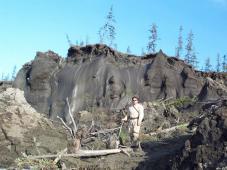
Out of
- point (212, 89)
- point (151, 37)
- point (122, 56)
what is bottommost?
point (212, 89)

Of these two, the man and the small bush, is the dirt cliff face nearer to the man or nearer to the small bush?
the man

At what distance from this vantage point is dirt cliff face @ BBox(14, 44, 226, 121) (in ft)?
102

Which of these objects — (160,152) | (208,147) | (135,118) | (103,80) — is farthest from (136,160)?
(103,80)

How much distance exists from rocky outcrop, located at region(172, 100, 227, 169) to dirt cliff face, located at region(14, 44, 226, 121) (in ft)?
60.6

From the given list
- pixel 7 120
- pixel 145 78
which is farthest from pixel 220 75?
pixel 7 120

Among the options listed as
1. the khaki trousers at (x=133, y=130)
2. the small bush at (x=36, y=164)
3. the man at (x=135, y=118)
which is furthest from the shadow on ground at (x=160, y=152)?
the small bush at (x=36, y=164)

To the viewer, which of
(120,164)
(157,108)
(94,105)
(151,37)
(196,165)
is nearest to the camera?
(196,165)

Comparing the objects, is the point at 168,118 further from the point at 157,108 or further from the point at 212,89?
the point at 212,89

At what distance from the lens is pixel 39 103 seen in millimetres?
33344

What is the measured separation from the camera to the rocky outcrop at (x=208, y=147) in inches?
408

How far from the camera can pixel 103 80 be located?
3216 centimetres

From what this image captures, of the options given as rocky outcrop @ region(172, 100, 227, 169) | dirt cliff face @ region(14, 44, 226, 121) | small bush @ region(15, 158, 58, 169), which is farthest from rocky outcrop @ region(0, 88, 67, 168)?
dirt cliff face @ region(14, 44, 226, 121)

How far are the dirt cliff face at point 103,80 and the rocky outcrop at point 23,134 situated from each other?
484 inches

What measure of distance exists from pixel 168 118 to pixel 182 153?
12092mm
